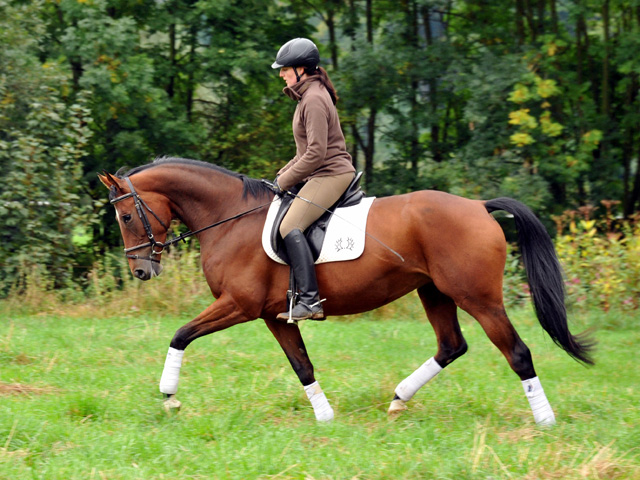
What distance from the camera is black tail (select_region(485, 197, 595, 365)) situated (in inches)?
226

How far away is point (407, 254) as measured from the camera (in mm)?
5668

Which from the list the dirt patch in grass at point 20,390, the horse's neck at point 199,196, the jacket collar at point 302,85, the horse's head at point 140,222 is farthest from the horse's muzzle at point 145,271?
the jacket collar at point 302,85

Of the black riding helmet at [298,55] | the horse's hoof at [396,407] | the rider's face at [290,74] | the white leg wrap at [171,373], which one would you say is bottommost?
the horse's hoof at [396,407]

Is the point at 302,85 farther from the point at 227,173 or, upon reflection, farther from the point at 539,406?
the point at 539,406

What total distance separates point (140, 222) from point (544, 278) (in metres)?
3.28

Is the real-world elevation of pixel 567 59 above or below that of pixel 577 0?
below

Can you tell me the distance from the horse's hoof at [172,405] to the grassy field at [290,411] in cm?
8

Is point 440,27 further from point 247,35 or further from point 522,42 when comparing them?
point 247,35

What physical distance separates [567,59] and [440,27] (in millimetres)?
3412

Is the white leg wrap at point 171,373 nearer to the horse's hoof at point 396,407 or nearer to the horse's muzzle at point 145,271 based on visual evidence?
the horse's muzzle at point 145,271

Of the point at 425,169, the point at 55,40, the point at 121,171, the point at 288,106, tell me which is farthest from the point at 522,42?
the point at 121,171

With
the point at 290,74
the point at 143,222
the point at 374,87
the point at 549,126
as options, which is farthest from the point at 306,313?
the point at 374,87

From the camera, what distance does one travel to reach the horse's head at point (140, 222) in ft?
19.4

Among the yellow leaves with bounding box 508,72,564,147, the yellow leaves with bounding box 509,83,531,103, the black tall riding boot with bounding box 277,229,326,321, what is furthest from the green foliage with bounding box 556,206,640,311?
the black tall riding boot with bounding box 277,229,326,321
